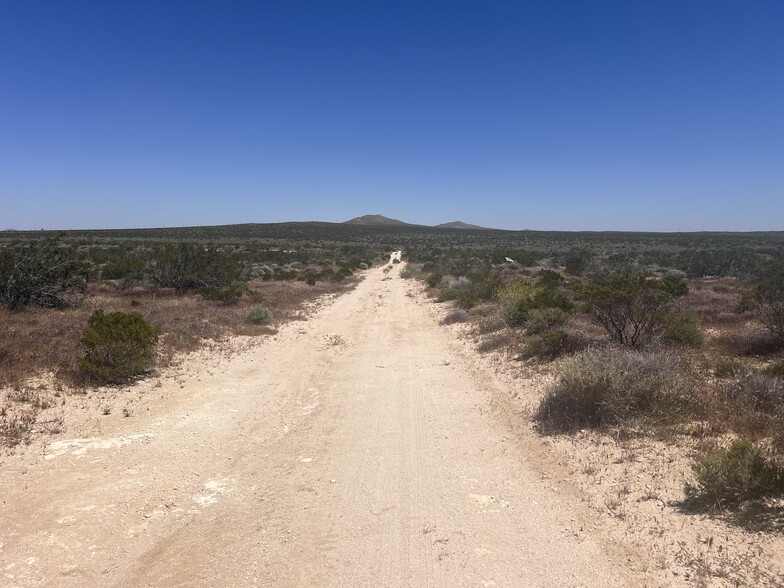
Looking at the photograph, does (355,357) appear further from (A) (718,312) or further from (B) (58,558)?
(A) (718,312)

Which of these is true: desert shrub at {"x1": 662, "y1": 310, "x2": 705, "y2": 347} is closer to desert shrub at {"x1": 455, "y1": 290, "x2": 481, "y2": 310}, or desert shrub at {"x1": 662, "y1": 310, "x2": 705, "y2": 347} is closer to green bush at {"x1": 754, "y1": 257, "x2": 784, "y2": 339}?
green bush at {"x1": 754, "y1": 257, "x2": 784, "y2": 339}

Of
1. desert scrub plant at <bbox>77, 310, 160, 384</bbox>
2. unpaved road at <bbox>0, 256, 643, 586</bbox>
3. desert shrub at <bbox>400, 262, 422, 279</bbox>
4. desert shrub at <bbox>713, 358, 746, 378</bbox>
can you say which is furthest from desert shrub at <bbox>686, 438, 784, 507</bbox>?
desert shrub at <bbox>400, 262, 422, 279</bbox>

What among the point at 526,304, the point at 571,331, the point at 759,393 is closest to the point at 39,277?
the point at 526,304

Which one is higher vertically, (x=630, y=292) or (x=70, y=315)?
(x=630, y=292)

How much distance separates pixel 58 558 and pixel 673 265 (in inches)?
1664

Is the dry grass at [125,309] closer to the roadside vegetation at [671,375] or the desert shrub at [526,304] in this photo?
the desert shrub at [526,304]

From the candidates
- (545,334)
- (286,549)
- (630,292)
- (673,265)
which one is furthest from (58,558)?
(673,265)

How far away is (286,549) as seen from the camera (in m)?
4.13

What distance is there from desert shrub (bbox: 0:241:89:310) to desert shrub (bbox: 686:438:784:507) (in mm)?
18247

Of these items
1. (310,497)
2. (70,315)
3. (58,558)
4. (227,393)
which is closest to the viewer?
(58,558)

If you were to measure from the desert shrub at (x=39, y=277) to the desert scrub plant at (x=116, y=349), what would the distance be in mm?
8290

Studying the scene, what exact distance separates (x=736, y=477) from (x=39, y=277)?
1923 centimetres

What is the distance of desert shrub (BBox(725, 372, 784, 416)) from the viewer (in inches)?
248

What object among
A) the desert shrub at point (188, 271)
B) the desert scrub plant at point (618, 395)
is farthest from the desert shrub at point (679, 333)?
the desert shrub at point (188, 271)
